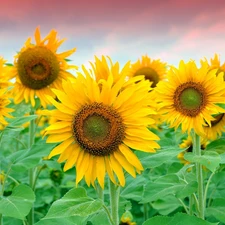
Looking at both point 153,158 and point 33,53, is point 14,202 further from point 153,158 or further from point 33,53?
point 33,53

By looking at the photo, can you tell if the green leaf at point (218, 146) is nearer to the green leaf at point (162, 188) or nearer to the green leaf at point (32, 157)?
the green leaf at point (162, 188)

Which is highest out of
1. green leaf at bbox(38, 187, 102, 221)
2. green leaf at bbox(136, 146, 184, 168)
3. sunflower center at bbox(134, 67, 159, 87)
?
sunflower center at bbox(134, 67, 159, 87)

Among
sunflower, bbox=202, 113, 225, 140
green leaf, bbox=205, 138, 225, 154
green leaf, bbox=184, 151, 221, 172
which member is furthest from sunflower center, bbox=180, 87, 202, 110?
green leaf, bbox=184, 151, 221, 172

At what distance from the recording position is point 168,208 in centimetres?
374

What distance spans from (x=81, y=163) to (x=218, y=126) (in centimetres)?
163

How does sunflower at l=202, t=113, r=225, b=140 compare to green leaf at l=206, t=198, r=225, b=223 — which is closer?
green leaf at l=206, t=198, r=225, b=223

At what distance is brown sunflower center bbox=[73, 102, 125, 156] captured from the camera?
2.41 meters

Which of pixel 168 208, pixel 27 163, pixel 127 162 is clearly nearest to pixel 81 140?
pixel 127 162

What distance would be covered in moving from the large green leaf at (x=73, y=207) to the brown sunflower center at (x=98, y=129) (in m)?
0.24

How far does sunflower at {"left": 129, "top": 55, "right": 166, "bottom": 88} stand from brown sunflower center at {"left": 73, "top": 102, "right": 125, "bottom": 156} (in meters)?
3.65

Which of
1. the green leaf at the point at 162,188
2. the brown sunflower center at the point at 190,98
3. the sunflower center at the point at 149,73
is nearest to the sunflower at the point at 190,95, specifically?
the brown sunflower center at the point at 190,98

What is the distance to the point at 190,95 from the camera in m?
3.29

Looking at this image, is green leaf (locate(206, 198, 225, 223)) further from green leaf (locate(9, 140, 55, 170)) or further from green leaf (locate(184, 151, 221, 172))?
green leaf (locate(9, 140, 55, 170))

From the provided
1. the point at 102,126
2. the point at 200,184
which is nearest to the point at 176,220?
the point at 102,126
